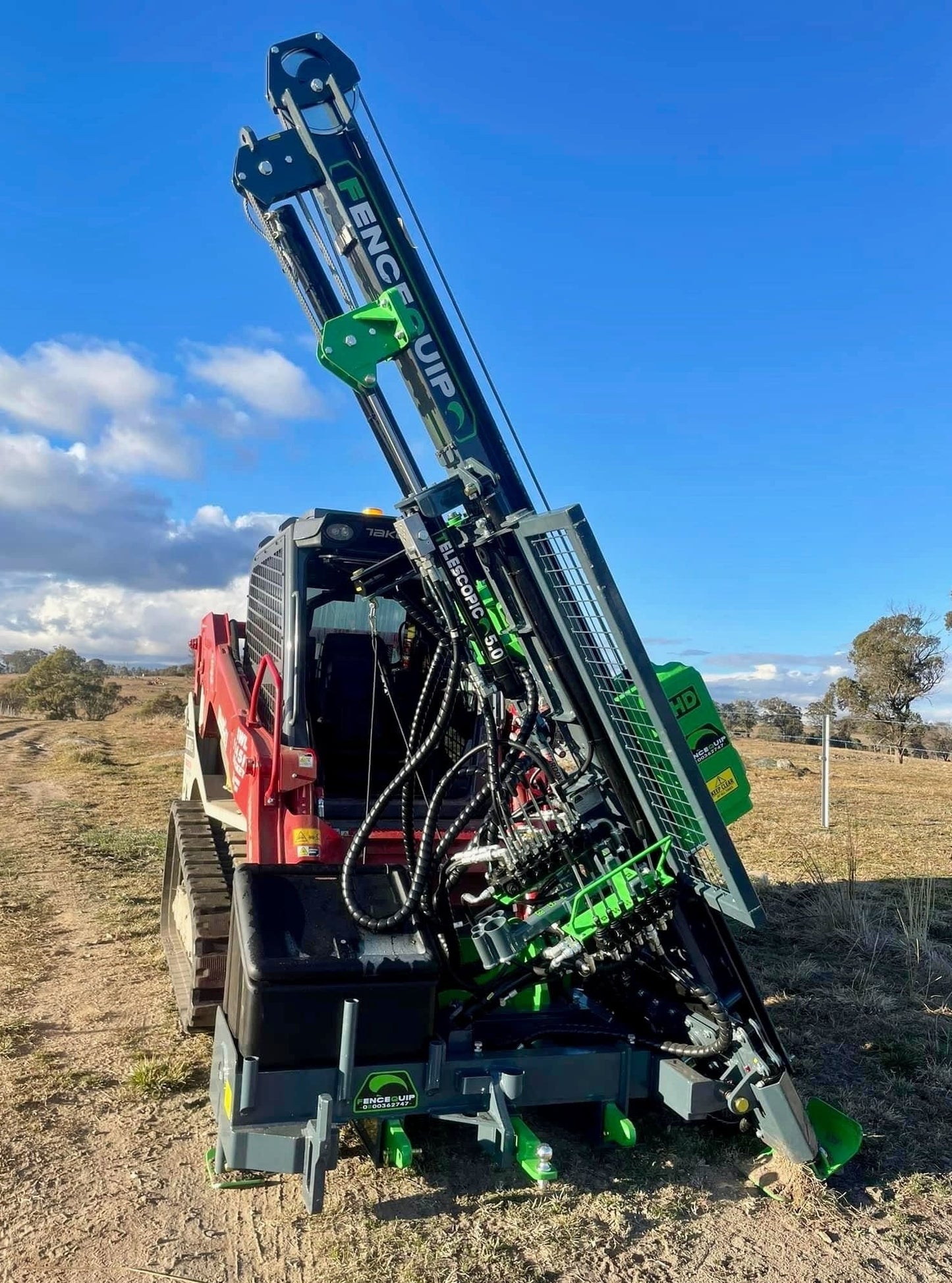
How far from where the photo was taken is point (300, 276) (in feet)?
14.9

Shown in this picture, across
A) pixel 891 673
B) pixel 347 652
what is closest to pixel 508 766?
pixel 347 652

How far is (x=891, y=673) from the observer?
30188mm

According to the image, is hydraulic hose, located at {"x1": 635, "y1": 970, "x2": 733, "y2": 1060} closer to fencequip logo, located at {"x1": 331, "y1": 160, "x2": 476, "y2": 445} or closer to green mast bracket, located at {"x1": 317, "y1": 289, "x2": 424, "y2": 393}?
fencequip logo, located at {"x1": 331, "y1": 160, "x2": 476, "y2": 445}

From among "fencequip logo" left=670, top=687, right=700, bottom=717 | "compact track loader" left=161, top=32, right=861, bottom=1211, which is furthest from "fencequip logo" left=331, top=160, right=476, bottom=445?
"fencequip logo" left=670, top=687, right=700, bottom=717

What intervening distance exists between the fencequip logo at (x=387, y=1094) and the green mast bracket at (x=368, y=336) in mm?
2848

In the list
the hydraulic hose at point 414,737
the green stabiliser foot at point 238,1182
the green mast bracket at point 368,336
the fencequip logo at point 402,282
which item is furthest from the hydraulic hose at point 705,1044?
the green mast bracket at point 368,336

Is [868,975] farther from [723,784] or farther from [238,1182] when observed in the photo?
[238,1182]

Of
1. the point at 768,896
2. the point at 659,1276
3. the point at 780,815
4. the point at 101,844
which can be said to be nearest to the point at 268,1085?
the point at 659,1276

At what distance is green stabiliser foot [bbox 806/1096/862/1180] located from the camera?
357cm

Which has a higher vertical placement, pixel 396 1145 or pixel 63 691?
pixel 63 691

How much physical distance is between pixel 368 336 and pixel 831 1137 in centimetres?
387

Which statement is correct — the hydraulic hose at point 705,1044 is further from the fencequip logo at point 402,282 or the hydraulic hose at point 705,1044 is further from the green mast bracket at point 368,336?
the green mast bracket at point 368,336

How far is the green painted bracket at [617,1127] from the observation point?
11.8ft

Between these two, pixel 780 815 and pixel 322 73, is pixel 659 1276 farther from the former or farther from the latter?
pixel 780 815
